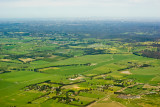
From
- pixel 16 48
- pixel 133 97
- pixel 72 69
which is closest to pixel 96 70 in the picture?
pixel 72 69

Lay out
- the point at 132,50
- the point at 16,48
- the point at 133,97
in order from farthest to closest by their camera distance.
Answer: the point at 16,48
the point at 132,50
the point at 133,97

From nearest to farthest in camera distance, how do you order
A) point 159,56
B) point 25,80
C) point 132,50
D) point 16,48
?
point 25,80 < point 159,56 < point 132,50 < point 16,48

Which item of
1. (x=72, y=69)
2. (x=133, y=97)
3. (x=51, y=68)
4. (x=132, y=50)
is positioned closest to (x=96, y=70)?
(x=72, y=69)

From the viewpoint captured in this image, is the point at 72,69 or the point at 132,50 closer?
the point at 72,69

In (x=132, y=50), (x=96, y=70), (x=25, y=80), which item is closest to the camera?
(x=25, y=80)

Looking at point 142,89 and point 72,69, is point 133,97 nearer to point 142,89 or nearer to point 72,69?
point 142,89

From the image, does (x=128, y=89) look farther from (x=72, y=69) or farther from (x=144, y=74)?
(x=72, y=69)
